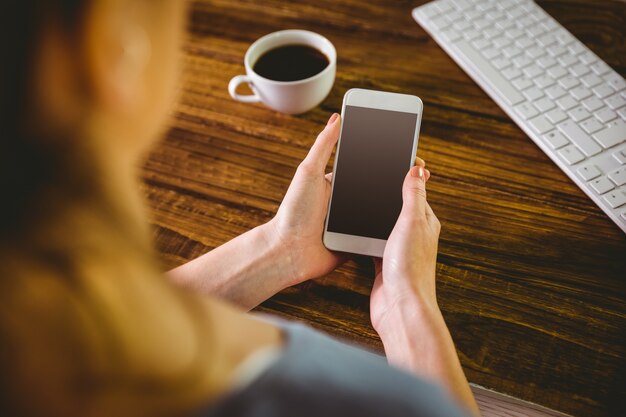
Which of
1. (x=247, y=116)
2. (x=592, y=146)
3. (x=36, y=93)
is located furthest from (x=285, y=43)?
(x=36, y=93)

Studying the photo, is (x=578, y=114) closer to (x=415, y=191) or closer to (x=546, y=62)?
(x=546, y=62)

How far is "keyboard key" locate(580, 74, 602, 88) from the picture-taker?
0.85 meters

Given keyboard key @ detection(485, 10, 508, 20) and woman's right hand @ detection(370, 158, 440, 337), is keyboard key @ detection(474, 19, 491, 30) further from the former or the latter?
woman's right hand @ detection(370, 158, 440, 337)

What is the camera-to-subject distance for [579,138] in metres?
0.79

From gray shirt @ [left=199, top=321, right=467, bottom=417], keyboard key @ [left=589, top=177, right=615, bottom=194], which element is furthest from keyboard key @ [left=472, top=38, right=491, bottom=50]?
gray shirt @ [left=199, top=321, right=467, bottom=417]

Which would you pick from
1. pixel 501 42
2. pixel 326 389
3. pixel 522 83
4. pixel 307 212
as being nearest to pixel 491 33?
pixel 501 42

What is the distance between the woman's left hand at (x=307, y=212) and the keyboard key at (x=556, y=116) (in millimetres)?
339

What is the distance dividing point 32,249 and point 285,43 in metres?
0.69

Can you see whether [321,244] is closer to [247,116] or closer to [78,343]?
[247,116]

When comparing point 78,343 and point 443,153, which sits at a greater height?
point 78,343

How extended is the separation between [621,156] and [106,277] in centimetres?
76

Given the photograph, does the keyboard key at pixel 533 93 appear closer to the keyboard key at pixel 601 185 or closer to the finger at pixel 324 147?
the keyboard key at pixel 601 185

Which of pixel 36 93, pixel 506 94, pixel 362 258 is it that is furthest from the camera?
pixel 506 94

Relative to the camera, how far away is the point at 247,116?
2.99 feet
